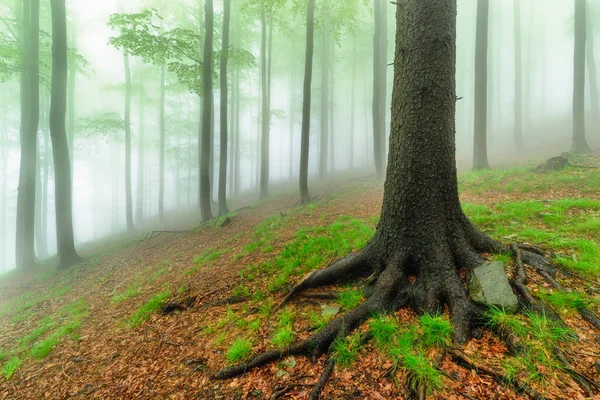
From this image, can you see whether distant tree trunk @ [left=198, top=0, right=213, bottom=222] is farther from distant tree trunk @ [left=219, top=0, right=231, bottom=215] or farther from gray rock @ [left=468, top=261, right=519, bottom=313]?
gray rock @ [left=468, top=261, right=519, bottom=313]

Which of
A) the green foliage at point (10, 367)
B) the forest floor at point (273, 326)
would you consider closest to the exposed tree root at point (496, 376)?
the forest floor at point (273, 326)

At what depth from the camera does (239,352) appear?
2.91 metres

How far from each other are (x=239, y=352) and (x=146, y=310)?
2.71 m

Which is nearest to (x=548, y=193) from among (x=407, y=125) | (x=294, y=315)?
(x=407, y=125)

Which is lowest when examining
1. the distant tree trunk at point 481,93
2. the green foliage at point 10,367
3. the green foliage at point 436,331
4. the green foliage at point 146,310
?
the green foliage at point 10,367

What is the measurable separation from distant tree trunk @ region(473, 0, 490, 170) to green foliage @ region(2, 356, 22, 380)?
46.8 feet

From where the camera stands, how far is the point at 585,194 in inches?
232

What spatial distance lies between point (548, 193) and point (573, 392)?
647cm

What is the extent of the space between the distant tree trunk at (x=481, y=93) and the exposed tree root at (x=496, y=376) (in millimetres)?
10860

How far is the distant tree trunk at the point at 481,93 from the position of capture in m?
10.9

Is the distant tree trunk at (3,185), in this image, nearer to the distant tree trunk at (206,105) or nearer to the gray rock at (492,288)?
the distant tree trunk at (206,105)

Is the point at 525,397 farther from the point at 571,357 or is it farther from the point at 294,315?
the point at 294,315

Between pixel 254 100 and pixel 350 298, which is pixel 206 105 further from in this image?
pixel 254 100

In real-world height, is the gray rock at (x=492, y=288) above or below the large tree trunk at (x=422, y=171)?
below
